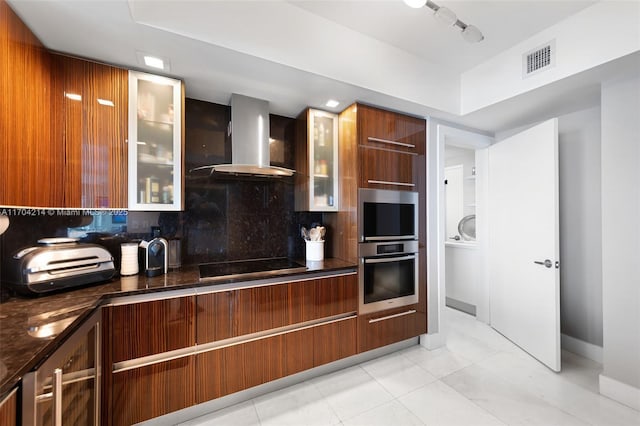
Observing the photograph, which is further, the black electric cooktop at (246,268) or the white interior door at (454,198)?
the white interior door at (454,198)

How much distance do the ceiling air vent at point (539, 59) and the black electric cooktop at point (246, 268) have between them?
2328 millimetres

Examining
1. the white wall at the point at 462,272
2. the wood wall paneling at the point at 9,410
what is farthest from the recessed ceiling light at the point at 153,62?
the white wall at the point at 462,272

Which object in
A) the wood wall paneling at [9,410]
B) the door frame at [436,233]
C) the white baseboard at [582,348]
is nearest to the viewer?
the wood wall paneling at [9,410]

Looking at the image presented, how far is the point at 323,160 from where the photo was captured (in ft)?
7.79

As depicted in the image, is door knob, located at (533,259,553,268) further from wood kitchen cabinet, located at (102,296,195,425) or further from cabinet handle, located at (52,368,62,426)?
cabinet handle, located at (52,368,62,426)

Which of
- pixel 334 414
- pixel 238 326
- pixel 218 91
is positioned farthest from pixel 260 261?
pixel 218 91

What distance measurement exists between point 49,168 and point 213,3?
130 cm

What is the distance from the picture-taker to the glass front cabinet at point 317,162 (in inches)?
90.1

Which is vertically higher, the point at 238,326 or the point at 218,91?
the point at 218,91

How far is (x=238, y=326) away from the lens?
166 centimetres

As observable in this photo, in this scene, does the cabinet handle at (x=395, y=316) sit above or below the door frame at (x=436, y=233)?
below

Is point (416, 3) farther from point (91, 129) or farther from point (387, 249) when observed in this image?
point (91, 129)

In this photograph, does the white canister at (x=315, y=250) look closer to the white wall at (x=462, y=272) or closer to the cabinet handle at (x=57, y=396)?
the cabinet handle at (x=57, y=396)

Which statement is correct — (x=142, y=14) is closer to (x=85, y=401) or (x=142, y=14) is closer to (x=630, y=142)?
(x=85, y=401)
